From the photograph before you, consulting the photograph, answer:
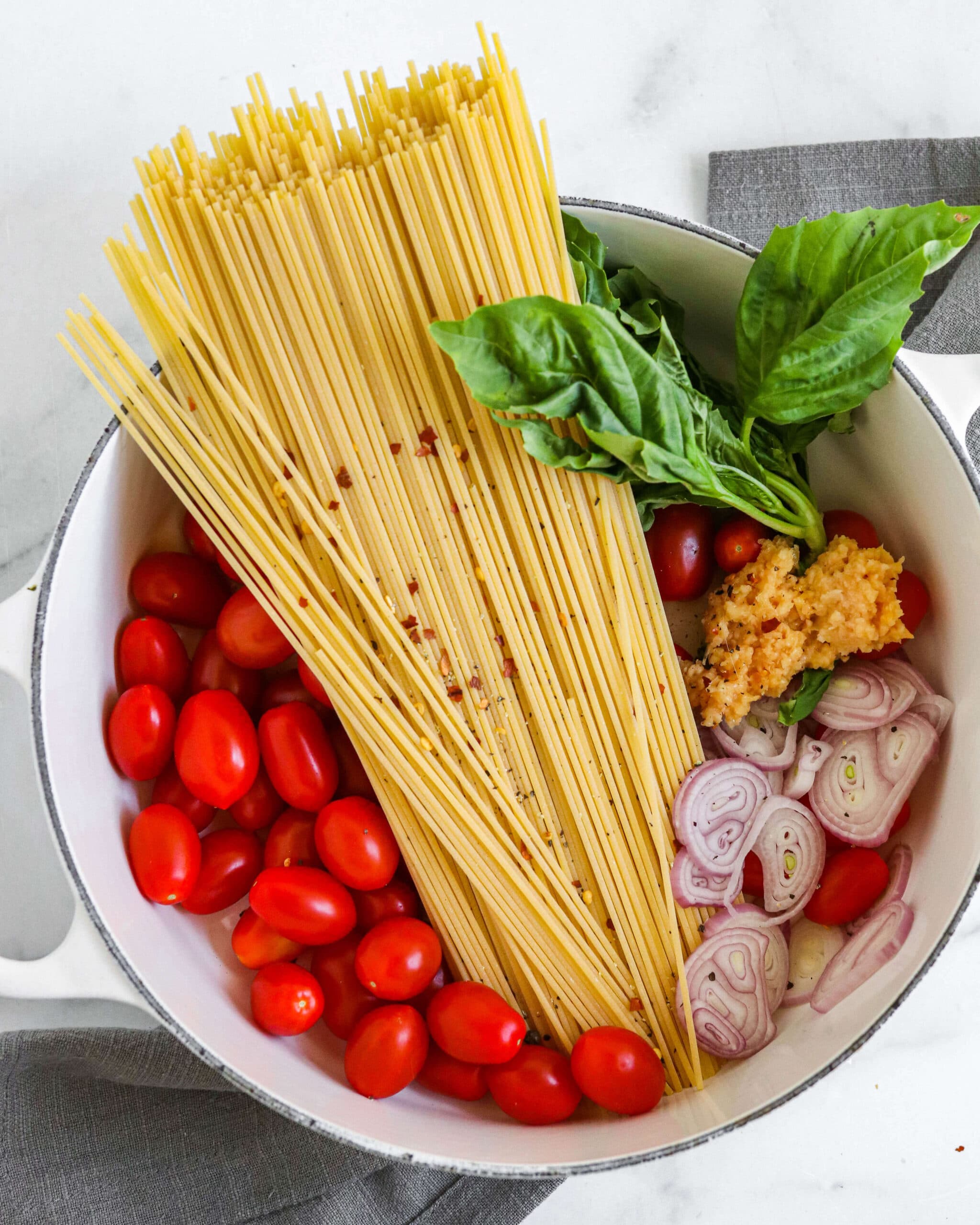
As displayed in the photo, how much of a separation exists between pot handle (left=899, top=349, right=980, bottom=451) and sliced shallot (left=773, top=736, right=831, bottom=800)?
442 mm

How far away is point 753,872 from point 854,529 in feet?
1.61

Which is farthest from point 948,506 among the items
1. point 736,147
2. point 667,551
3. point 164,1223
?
point 164,1223

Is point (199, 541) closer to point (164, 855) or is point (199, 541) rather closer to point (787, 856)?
point (164, 855)

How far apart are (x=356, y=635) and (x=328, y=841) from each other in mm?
275

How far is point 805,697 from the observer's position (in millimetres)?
1347

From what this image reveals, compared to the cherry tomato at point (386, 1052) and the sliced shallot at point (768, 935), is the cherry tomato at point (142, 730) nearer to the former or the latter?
the cherry tomato at point (386, 1052)

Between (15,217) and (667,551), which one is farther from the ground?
(15,217)

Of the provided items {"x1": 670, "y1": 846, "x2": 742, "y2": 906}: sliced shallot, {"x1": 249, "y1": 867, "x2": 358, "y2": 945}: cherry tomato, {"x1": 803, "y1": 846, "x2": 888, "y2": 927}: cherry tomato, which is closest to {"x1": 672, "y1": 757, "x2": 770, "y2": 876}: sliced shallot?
{"x1": 670, "y1": 846, "x2": 742, "y2": 906}: sliced shallot

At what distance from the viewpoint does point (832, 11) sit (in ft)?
5.28

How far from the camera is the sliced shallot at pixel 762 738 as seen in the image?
136 centimetres

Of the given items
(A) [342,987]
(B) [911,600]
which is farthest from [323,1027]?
(B) [911,600]

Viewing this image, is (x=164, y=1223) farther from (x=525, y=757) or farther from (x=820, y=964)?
(x=820, y=964)

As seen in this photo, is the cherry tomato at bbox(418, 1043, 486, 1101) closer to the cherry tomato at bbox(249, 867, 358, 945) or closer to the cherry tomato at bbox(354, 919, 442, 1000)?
the cherry tomato at bbox(354, 919, 442, 1000)

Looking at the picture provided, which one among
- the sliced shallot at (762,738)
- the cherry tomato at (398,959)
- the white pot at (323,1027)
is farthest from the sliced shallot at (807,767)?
the cherry tomato at (398,959)
